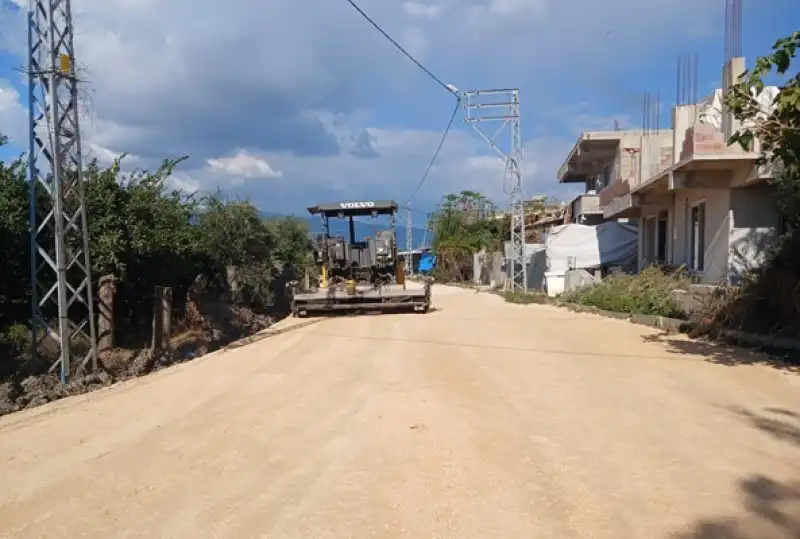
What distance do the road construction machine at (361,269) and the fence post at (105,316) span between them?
7947mm

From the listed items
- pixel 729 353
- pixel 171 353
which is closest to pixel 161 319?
pixel 171 353

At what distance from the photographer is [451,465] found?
5801 millimetres

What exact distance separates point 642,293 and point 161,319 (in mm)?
11265

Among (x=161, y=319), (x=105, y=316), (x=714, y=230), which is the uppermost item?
(x=714, y=230)

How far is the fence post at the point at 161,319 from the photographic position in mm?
13172

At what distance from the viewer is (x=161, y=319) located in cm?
1352

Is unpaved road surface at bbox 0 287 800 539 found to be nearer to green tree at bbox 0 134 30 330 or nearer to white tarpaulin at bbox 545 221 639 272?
green tree at bbox 0 134 30 330

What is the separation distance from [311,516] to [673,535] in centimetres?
229

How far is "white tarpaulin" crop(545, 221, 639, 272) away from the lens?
28.3 m

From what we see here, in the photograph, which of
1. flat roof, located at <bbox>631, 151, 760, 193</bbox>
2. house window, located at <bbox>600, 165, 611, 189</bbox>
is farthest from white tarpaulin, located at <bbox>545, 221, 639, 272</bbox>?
flat roof, located at <bbox>631, 151, 760, 193</bbox>

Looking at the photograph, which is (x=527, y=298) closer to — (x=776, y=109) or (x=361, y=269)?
(x=361, y=269)

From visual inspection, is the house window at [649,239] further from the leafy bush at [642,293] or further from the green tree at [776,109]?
the green tree at [776,109]

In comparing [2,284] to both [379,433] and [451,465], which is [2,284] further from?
[451,465]

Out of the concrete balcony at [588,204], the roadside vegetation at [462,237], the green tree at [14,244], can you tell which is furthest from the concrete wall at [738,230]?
the roadside vegetation at [462,237]
